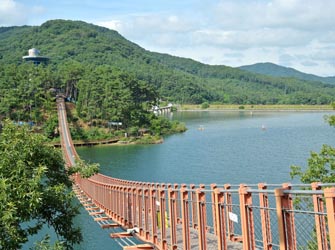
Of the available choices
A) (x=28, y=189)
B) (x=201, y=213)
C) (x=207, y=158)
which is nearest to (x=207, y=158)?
(x=207, y=158)

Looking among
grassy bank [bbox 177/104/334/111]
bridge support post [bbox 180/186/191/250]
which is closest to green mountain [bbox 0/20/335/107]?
grassy bank [bbox 177/104/334/111]

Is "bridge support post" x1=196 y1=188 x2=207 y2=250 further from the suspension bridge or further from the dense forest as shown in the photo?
the dense forest

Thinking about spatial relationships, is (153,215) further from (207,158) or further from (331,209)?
(207,158)

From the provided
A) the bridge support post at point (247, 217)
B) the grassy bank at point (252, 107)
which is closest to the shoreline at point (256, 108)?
the grassy bank at point (252, 107)

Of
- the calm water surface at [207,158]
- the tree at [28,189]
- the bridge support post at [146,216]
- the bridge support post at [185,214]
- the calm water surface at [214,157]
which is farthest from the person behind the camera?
the calm water surface at [214,157]

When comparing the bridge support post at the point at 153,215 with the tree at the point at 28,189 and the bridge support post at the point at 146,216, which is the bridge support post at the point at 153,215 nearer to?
the bridge support post at the point at 146,216

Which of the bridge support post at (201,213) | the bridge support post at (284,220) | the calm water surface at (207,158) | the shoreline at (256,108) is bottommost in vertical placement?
the calm water surface at (207,158)
